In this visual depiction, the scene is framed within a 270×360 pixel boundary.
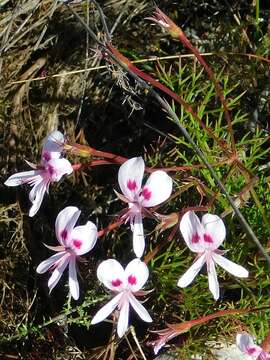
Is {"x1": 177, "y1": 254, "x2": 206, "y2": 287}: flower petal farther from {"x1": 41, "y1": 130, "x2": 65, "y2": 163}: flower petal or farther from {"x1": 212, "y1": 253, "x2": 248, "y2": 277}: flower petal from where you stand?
Result: {"x1": 41, "y1": 130, "x2": 65, "y2": 163}: flower petal

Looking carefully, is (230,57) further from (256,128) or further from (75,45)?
(75,45)

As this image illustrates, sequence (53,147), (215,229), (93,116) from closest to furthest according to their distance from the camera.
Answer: (215,229), (53,147), (93,116)

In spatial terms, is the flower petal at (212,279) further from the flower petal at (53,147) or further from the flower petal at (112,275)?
the flower petal at (53,147)

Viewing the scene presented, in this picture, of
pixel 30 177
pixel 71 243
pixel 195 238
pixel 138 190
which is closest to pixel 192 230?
pixel 195 238

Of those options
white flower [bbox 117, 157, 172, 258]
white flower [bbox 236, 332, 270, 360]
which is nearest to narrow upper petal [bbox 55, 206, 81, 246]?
white flower [bbox 117, 157, 172, 258]

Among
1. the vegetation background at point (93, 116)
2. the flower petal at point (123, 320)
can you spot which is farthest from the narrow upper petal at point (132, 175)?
the vegetation background at point (93, 116)

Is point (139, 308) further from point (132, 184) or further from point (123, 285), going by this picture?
point (132, 184)
